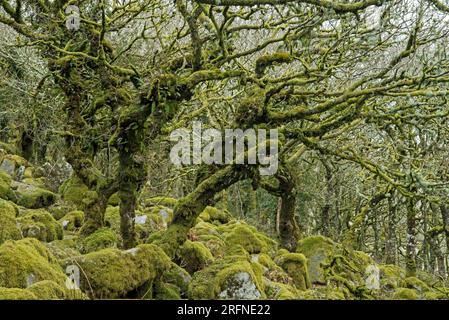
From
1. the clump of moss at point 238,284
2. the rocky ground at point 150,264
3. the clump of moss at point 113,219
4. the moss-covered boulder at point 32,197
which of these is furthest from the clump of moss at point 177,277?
the moss-covered boulder at point 32,197

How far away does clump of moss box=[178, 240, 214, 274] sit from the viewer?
381 inches

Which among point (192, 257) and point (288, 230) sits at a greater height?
point (288, 230)

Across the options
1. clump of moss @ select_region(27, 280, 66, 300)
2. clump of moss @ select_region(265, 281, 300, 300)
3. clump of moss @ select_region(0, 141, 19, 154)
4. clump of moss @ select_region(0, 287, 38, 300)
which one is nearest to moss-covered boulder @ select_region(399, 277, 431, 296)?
clump of moss @ select_region(265, 281, 300, 300)

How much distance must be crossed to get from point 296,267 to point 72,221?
549cm

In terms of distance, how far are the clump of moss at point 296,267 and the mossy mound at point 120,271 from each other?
5.19 metres

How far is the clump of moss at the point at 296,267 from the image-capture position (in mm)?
12195

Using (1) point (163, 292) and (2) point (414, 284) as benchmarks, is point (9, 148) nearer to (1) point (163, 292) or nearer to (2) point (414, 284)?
(1) point (163, 292)

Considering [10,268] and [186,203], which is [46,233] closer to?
[186,203]

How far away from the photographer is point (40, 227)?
915 cm

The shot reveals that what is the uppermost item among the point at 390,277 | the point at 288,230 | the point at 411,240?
the point at 288,230

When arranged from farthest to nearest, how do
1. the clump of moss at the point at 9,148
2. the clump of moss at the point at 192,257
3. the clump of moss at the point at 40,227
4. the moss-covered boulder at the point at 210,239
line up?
the clump of moss at the point at 9,148, the moss-covered boulder at the point at 210,239, the clump of moss at the point at 192,257, the clump of moss at the point at 40,227

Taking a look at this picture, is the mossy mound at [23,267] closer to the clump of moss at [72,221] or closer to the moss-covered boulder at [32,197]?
the clump of moss at [72,221]

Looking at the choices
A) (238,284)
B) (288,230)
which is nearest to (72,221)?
(238,284)

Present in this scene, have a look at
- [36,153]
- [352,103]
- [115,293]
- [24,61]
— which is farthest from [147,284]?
[36,153]
